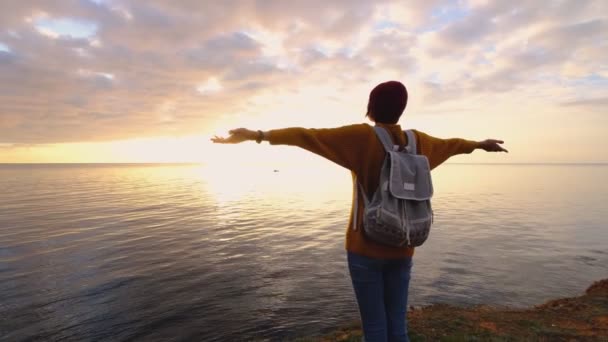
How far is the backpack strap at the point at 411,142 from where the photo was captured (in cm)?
309

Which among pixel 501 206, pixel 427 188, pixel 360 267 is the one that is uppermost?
pixel 427 188

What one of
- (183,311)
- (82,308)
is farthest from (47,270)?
(183,311)

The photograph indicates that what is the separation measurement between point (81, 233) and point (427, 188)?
91.1 ft

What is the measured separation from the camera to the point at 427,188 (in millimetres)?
3076

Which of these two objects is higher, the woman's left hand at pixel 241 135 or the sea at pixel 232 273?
the woman's left hand at pixel 241 135

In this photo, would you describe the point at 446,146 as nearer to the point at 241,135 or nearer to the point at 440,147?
the point at 440,147

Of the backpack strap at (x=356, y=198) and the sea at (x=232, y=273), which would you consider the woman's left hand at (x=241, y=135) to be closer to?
the backpack strap at (x=356, y=198)

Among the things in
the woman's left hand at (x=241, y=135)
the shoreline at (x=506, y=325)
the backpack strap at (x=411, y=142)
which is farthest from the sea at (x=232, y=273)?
the woman's left hand at (x=241, y=135)

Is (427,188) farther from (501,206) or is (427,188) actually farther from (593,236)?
(501,206)

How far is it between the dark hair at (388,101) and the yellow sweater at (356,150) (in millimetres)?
93

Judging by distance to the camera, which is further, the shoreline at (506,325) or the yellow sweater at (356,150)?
the shoreline at (506,325)

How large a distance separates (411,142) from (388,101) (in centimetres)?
43

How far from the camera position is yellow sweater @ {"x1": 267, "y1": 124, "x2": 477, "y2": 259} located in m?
2.83

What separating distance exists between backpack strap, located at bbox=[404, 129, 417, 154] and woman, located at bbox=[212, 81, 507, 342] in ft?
0.14
